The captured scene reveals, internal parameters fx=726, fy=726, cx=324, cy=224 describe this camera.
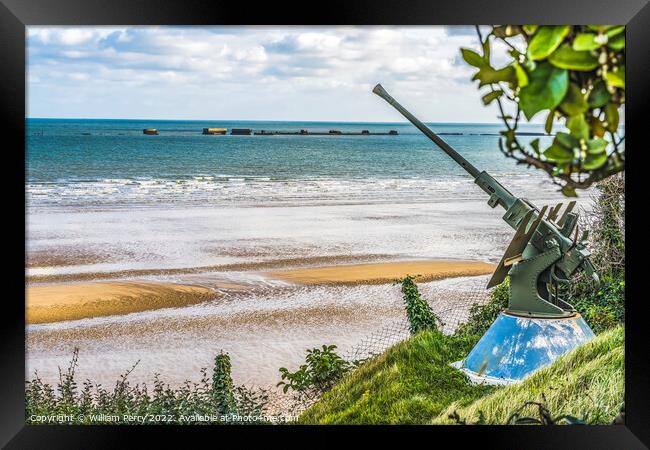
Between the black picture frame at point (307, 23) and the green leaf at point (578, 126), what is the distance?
5.92 ft

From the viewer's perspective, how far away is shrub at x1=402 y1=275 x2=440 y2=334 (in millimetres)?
5383

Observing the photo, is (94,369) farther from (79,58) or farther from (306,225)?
(79,58)

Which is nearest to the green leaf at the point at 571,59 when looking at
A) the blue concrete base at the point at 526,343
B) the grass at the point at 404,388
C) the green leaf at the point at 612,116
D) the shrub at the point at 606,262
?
the green leaf at the point at 612,116

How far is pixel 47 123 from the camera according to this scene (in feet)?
25.3

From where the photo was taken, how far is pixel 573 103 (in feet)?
2.48

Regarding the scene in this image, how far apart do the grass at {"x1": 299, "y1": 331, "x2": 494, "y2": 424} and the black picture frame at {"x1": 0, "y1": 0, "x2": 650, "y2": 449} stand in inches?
56.9

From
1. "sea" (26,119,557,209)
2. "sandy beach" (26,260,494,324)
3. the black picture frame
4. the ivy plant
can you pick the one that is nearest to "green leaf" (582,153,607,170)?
the ivy plant

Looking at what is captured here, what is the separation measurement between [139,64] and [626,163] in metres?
5.94

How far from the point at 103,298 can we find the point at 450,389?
11.1 ft

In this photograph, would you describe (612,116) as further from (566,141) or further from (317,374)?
(317,374)

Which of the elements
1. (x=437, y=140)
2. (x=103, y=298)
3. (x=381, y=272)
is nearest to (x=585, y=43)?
(x=437, y=140)

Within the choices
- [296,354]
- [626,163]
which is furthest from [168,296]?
[626,163]

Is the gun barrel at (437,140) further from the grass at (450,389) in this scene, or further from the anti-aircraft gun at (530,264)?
the grass at (450,389)

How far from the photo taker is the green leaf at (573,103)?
29.6 inches
